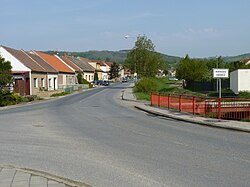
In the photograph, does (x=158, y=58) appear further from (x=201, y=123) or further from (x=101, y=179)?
(x=101, y=179)

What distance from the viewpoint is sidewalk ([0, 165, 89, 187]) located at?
21.2 ft

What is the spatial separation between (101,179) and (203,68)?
60687mm

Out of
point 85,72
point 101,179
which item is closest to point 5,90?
point 101,179

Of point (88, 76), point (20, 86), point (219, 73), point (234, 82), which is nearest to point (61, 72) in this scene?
point (20, 86)

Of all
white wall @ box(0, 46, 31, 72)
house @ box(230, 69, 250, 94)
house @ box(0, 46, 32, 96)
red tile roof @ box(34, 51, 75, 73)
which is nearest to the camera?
house @ box(230, 69, 250, 94)

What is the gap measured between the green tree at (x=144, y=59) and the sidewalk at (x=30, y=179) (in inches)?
2656

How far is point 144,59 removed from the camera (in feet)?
250

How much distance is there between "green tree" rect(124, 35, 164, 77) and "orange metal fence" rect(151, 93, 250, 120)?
51601 millimetres

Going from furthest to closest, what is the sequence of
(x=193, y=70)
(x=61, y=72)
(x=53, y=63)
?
(x=53, y=63) < (x=61, y=72) < (x=193, y=70)

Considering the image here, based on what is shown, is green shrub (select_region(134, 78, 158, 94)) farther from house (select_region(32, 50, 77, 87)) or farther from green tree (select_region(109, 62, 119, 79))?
green tree (select_region(109, 62, 119, 79))

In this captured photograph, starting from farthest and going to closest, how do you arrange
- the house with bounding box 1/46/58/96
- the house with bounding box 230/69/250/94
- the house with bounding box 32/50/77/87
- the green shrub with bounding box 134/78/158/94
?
the house with bounding box 32/50/77/87
the green shrub with bounding box 134/78/158/94
the house with bounding box 1/46/58/96
the house with bounding box 230/69/250/94

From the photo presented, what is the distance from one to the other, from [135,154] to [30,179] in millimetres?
3304

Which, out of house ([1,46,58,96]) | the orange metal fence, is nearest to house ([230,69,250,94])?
the orange metal fence

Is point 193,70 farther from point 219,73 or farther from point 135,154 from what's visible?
point 135,154
